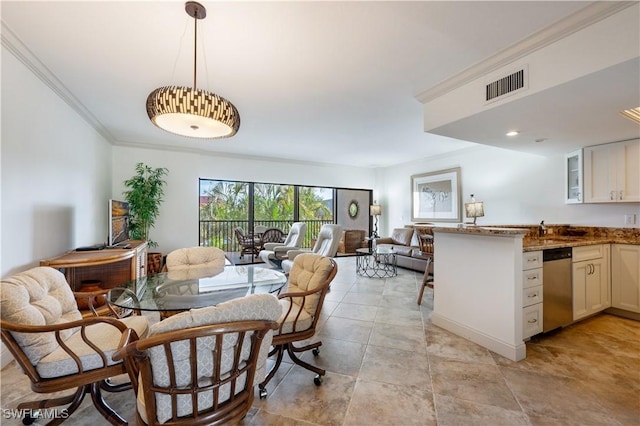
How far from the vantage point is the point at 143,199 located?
480 centimetres

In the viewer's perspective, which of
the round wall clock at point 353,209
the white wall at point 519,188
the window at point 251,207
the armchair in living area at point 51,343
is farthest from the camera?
the round wall clock at point 353,209

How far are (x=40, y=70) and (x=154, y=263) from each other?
11.1 feet

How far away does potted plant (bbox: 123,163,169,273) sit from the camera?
4.78 metres

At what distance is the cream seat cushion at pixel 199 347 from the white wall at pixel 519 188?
4.68 m

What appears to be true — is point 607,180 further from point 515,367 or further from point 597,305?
point 515,367

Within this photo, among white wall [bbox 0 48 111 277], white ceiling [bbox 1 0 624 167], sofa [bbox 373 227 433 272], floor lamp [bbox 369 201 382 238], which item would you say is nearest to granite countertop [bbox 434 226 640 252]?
white ceiling [bbox 1 0 624 167]

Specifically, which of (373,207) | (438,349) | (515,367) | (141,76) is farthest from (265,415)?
(373,207)

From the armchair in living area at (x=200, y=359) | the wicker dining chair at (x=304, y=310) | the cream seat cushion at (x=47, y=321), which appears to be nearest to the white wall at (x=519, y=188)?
the wicker dining chair at (x=304, y=310)

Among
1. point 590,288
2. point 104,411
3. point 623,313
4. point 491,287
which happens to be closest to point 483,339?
point 491,287

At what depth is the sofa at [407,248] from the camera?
5281mm

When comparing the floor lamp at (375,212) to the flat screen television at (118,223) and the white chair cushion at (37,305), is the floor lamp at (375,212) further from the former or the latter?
the white chair cushion at (37,305)

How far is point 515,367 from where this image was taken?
2145 mm

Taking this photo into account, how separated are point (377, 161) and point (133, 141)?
5297 millimetres

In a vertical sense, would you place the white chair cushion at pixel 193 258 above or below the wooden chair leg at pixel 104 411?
above
